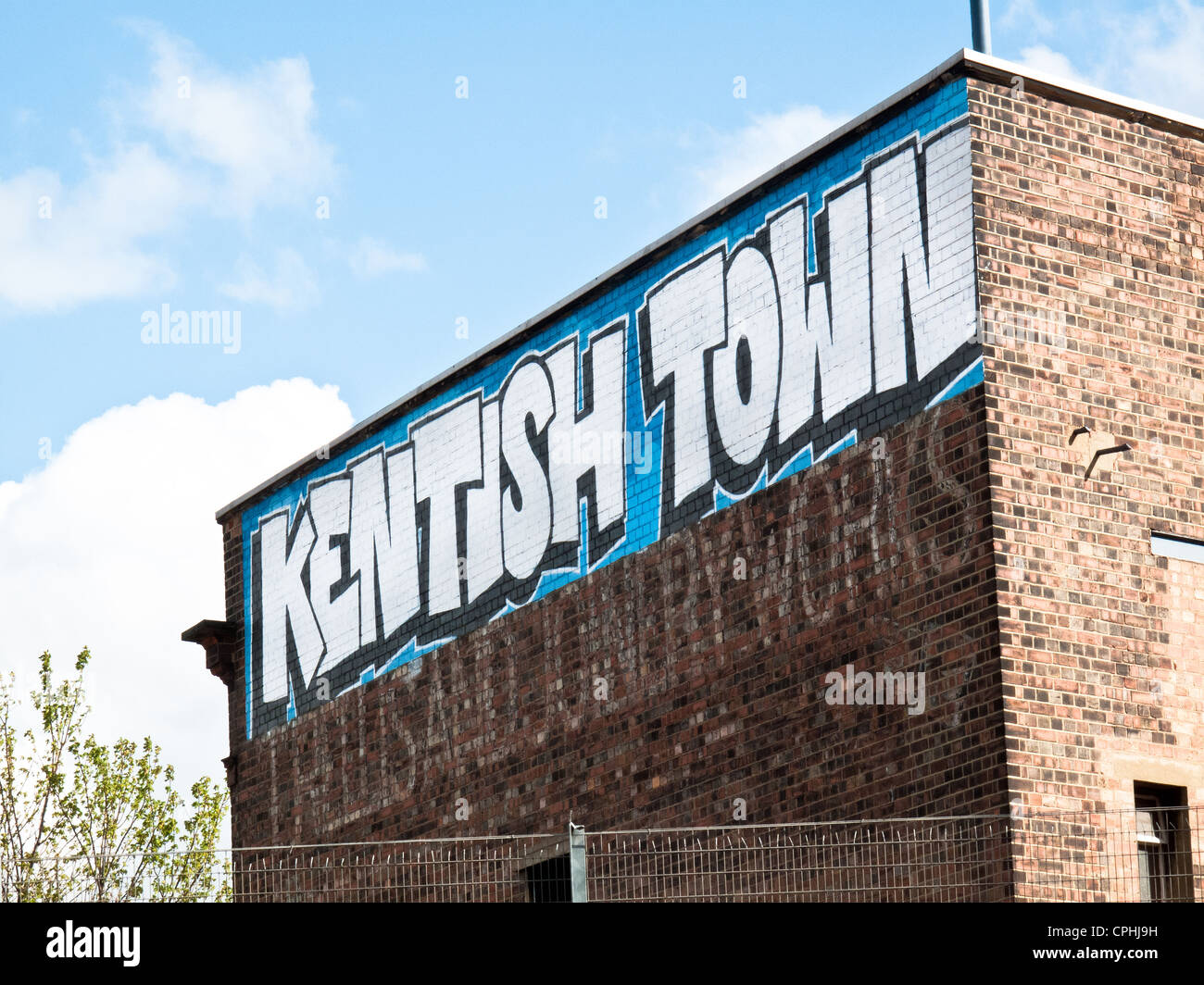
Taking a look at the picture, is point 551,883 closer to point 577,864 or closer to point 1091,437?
point 1091,437

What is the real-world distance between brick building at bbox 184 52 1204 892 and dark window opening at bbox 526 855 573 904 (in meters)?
0.45

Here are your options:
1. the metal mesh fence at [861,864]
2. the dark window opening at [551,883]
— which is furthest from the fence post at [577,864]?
the dark window opening at [551,883]

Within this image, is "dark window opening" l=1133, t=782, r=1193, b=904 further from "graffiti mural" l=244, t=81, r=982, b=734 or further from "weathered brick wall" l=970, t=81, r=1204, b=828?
"graffiti mural" l=244, t=81, r=982, b=734

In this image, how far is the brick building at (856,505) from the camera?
63.5 feet

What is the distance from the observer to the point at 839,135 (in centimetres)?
2175

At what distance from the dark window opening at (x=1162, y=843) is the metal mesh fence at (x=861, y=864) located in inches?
0.7

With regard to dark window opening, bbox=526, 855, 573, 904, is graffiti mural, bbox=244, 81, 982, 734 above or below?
above

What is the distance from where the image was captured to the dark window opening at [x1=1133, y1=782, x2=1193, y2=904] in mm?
18584

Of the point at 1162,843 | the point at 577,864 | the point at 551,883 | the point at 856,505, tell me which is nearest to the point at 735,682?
the point at 856,505

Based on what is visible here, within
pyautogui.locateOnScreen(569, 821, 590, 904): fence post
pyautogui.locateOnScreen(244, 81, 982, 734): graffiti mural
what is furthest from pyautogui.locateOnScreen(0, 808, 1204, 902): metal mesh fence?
pyautogui.locateOnScreen(244, 81, 982, 734): graffiti mural

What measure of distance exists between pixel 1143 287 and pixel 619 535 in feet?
21.3
